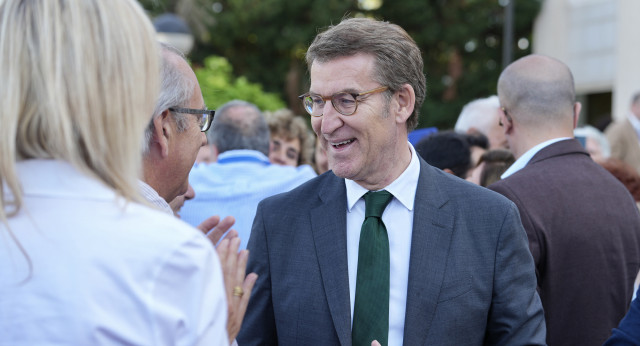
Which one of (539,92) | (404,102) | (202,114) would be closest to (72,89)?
(202,114)

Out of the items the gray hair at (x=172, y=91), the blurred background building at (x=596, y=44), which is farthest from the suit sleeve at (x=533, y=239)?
the blurred background building at (x=596, y=44)

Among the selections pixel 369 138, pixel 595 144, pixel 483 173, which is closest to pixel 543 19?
pixel 595 144

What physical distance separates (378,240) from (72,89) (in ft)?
4.34

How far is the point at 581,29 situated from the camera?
1823 cm

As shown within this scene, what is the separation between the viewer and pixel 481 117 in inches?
225

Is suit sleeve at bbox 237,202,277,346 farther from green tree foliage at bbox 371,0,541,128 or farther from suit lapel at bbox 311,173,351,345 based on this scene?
green tree foliage at bbox 371,0,541,128

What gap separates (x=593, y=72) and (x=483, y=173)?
1503cm

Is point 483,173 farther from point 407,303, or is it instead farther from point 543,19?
point 543,19

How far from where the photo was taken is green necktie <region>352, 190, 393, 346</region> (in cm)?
232

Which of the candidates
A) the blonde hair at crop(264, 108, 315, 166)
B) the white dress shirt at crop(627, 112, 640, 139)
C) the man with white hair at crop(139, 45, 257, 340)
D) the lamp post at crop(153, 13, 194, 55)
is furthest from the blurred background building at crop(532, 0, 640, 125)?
the man with white hair at crop(139, 45, 257, 340)

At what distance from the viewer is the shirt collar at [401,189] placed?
2.55 meters

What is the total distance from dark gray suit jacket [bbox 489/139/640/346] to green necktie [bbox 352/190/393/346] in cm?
94

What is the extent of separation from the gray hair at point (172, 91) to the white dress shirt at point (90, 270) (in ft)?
2.78

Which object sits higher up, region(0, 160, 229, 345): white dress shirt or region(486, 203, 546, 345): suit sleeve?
region(0, 160, 229, 345): white dress shirt
